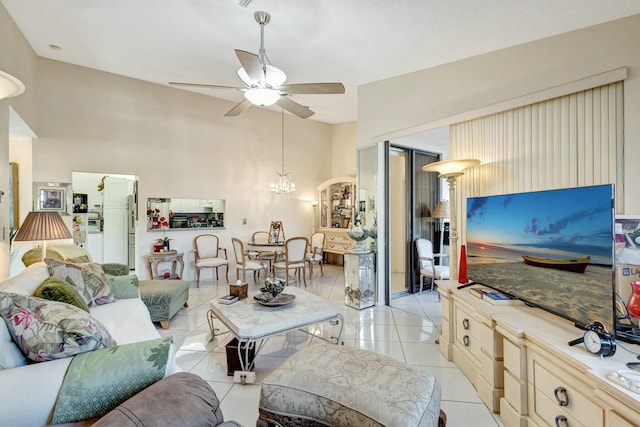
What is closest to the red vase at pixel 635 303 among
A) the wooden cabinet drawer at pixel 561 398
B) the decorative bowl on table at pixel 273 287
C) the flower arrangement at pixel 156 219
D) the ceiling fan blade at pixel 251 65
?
the wooden cabinet drawer at pixel 561 398

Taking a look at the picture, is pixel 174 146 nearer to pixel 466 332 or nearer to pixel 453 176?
pixel 453 176

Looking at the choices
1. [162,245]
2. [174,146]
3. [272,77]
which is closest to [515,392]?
[272,77]

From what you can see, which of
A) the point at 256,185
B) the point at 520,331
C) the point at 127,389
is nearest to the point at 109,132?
the point at 256,185

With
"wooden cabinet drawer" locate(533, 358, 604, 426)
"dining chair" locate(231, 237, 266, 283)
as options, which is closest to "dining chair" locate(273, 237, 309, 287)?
"dining chair" locate(231, 237, 266, 283)

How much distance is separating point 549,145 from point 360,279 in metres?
2.52

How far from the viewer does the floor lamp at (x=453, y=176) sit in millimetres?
2876

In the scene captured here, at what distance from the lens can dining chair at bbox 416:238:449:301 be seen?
14.1ft

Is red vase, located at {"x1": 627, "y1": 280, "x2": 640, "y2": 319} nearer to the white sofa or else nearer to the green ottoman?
the white sofa

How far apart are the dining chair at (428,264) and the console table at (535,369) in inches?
71.4

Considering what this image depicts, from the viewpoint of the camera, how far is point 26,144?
436 cm

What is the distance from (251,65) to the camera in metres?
2.44

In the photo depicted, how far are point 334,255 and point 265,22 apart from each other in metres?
5.50

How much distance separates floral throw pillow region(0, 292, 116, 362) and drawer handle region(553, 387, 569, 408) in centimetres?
222

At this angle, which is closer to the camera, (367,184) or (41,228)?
(41,228)
